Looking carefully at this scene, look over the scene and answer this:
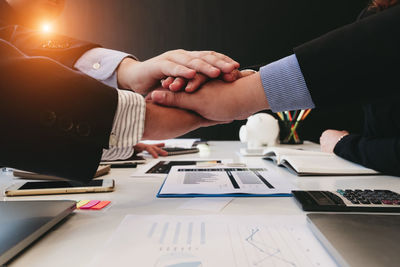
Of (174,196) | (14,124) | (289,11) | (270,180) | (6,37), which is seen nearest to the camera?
(14,124)

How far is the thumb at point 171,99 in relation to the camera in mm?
678

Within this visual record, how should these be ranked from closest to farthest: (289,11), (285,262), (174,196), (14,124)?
(285,262)
(14,124)
(174,196)
(289,11)

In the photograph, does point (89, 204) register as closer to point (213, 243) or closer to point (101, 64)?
point (213, 243)

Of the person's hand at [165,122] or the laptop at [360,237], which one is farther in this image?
the person's hand at [165,122]

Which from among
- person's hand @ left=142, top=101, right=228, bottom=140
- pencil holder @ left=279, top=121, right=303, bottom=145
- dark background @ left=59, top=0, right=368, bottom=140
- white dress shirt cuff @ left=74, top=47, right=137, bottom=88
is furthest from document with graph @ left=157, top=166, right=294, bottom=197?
dark background @ left=59, top=0, right=368, bottom=140

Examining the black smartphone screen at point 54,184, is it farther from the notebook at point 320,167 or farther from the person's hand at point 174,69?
the notebook at point 320,167

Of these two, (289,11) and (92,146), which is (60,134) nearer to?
(92,146)

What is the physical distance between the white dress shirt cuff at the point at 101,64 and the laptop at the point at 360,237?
752 mm

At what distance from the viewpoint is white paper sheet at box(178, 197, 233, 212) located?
0.50 meters

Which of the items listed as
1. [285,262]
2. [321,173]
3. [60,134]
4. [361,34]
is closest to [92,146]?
[60,134]

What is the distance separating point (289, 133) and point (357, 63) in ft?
4.18

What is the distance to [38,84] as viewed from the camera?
43 cm

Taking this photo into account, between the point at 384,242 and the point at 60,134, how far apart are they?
18.0 inches

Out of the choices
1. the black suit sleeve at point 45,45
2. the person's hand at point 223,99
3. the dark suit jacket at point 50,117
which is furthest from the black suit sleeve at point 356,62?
the black suit sleeve at point 45,45
